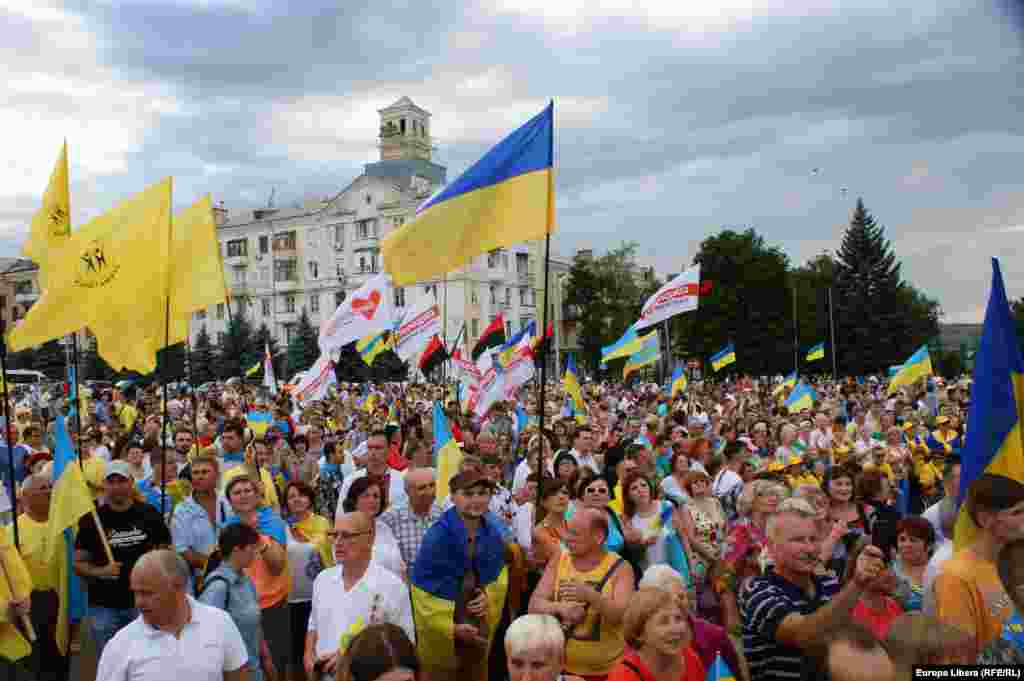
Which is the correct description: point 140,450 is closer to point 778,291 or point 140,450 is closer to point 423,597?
point 423,597

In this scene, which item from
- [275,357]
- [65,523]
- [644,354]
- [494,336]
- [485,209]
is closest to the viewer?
[65,523]

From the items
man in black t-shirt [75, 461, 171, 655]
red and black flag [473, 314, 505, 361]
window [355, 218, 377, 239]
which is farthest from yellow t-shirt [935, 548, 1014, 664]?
window [355, 218, 377, 239]

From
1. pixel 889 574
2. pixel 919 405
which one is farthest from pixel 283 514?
pixel 919 405

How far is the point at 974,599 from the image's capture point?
141 inches

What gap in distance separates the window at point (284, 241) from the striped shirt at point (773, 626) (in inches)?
3599

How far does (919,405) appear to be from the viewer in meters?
A: 22.7

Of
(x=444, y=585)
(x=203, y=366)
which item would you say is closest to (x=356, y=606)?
(x=444, y=585)

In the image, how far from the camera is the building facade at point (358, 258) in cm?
8469

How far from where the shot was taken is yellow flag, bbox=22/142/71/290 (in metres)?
9.77

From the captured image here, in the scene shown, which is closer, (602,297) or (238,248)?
(602,297)

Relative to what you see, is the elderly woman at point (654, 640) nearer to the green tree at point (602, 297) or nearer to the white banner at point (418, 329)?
the white banner at point (418, 329)

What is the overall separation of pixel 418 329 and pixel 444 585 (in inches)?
466

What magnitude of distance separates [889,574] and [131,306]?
598cm

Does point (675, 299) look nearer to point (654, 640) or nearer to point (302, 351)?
point (654, 640)
